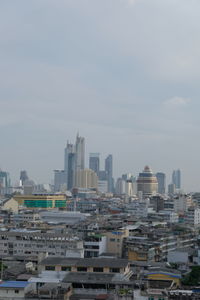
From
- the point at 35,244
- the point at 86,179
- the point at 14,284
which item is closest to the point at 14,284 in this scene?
the point at 14,284

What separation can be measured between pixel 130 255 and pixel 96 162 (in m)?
163

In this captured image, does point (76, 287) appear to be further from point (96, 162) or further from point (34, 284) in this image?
point (96, 162)

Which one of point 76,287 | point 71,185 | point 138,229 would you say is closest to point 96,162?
point 71,185

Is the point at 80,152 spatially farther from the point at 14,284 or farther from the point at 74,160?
the point at 14,284

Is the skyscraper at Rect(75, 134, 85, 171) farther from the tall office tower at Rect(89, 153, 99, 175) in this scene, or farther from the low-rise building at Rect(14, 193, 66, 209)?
the low-rise building at Rect(14, 193, 66, 209)

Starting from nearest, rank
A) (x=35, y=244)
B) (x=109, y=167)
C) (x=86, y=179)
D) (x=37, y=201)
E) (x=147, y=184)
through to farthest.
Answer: (x=35, y=244), (x=37, y=201), (x=147, y=184), (x=86, y=179), (x=109, y=167)

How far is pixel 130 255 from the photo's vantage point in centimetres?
2566

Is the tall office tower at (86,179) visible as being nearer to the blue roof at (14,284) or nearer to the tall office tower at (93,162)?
the tall office tower at (93,162)

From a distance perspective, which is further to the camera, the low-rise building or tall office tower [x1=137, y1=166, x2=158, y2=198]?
tall office tower [x1=137, y1=166, x2=158, y2=198]

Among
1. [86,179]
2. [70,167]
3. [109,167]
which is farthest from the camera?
[109,167]

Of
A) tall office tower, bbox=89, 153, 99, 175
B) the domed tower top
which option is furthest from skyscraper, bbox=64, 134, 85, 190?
the domed tower top

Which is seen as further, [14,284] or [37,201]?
[37,201]

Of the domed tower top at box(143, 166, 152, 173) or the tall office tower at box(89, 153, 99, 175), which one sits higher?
the tall office tower at box(89, 153, 99, 175)

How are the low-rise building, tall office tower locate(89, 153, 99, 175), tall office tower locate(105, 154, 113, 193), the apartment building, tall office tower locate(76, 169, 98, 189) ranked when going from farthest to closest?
tall office tower locate(89, 153, 99, 175) → tall office tower locate(105, 154, 113, 193) → tall office tower locate(76, 169, 98, 189) → the low-rise building → the apartment building
